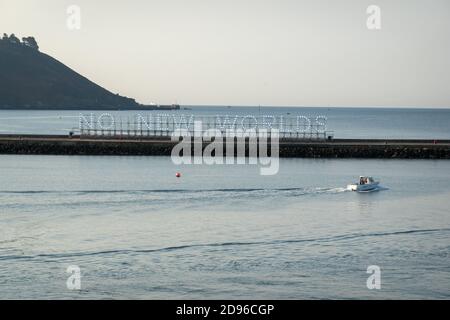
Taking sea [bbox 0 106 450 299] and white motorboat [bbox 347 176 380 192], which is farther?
white motorboat [bbox 347 176 380 192]

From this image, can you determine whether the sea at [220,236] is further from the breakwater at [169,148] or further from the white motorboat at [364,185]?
the breakwater at [169,148]

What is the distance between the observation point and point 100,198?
67062 mm

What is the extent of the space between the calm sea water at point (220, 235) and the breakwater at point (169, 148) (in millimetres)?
18865

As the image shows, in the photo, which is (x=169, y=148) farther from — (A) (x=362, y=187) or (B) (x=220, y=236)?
(B) (x=220, y=236)

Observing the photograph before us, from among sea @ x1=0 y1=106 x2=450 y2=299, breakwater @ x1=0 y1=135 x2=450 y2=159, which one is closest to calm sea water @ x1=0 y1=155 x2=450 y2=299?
sea @ x1=0 y1=106 x2=450 y2=299

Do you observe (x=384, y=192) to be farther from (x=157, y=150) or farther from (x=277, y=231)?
(x=157, y=150)

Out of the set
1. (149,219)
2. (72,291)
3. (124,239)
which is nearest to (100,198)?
(149,219)

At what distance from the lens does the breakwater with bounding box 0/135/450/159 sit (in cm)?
10638

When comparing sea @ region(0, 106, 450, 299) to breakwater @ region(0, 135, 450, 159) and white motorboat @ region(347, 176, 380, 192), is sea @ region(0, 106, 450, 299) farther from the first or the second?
breakwater @ region(0, 135, 450, 159)

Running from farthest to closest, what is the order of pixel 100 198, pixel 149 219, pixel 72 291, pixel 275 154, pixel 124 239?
pixel 275 154 → pixel 100 198 → pixel 149 219 → pixel 124 239 → pixel 72 291

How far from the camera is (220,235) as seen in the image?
166 feet

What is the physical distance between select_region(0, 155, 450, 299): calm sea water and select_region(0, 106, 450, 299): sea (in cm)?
9
